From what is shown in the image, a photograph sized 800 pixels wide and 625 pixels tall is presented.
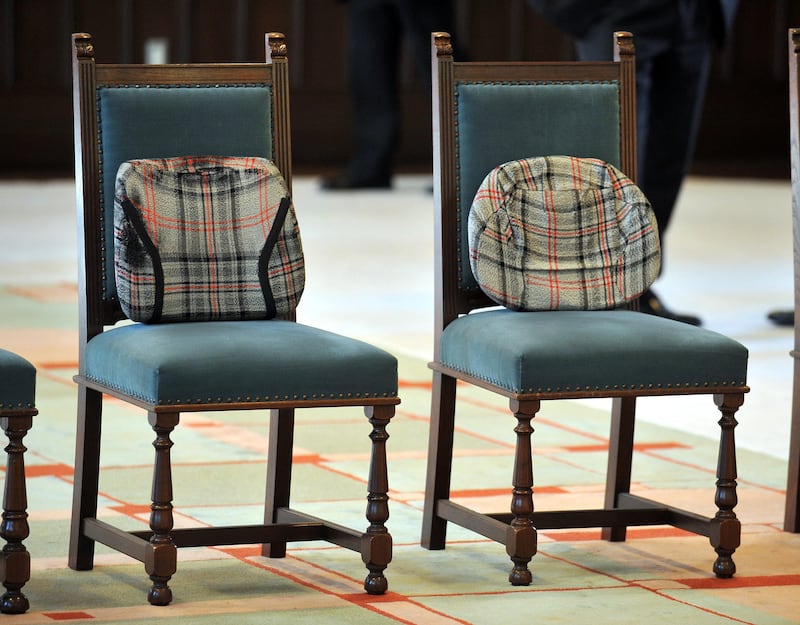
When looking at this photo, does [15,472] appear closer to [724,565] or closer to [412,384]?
[724,565]

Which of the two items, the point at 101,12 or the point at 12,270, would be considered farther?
the point at 101,12

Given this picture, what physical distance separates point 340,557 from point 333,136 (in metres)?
11.0

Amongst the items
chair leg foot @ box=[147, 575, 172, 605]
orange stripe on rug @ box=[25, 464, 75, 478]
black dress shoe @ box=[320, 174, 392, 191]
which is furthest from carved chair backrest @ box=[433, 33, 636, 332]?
black dress shoe @ box=[320, 174, 392, 191]

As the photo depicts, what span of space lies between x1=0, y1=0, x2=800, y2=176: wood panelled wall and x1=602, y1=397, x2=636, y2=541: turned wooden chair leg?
9.32m

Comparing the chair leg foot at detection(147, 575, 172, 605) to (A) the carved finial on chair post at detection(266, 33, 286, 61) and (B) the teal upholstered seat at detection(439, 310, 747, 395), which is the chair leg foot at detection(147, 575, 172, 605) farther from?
Result: (A) the carved finial on chair post at detection(266, 33, 286, 61)

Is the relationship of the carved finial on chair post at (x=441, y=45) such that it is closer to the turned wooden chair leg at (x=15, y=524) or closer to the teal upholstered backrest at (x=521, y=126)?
the teal upholstered backrest at (x=521, y=126)

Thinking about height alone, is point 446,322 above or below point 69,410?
above

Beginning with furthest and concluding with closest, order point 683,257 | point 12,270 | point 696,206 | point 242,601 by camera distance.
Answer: point 696,206, point 683,257, point 12,270, point 242,601

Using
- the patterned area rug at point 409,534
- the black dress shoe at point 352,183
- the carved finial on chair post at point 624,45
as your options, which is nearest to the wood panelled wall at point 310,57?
the black dress shoe at point 352,183

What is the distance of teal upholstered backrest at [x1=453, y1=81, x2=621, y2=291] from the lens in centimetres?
341

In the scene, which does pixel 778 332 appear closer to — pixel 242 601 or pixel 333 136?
pixel 242 601

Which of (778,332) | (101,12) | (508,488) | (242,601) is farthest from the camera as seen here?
(101,12)

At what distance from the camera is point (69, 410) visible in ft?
15.3

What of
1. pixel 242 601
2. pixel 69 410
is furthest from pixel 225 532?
pixel 69 410
